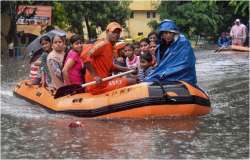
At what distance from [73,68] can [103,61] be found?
2.66 ft

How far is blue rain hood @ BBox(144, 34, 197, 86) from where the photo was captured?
1098 cm

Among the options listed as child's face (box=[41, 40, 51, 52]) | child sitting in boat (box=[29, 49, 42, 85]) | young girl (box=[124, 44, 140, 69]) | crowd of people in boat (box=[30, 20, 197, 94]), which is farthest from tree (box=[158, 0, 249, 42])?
crowd of people in boat (box=[30, 20, 197, 94])

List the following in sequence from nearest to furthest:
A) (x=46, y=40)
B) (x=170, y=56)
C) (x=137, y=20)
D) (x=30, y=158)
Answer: (x=30, y=158) < (x=170, y=56) < (x=46, y=40) < (x=137, y=20)

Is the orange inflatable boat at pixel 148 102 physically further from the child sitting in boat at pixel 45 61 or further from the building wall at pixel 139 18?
the building wall at pixel 139 18

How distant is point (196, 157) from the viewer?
798 centimetres

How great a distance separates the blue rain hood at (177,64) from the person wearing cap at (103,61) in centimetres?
73

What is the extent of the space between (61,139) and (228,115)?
315cm

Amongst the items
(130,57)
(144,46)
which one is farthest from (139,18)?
(130,57)

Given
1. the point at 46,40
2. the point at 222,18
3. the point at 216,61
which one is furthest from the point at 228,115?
the point at 222,18

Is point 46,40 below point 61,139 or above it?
above

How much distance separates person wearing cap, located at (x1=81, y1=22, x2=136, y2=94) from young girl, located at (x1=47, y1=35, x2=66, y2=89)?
0.93 m

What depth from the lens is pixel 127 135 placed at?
949cm

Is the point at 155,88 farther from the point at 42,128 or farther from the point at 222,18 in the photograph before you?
the point at 222,18

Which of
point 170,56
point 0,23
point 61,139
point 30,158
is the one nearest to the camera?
point 30,158
